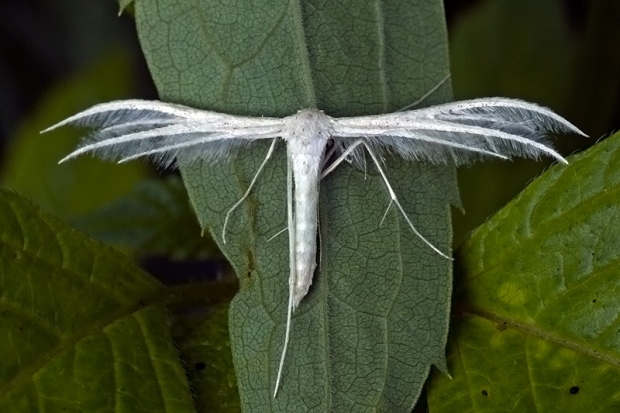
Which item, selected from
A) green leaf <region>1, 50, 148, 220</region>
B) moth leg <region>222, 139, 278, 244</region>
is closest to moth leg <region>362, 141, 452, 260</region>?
moth leg <region>222, 139, 278, 244</region>

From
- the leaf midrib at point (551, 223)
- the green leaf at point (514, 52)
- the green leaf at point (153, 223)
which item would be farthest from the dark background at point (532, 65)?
the green leaf at point (153, 223)

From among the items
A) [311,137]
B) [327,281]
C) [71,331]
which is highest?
[311,137]

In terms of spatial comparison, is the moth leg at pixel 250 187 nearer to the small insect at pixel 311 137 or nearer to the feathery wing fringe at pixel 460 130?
the small insect at pixel 311 137

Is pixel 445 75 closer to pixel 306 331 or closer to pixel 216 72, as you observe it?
pixel 216 72

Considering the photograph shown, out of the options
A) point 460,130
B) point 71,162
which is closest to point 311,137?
point 460,130

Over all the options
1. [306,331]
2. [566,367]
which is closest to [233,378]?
[306,331]

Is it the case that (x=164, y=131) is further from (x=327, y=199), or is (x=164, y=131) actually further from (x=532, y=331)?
(x=532, y=331)
